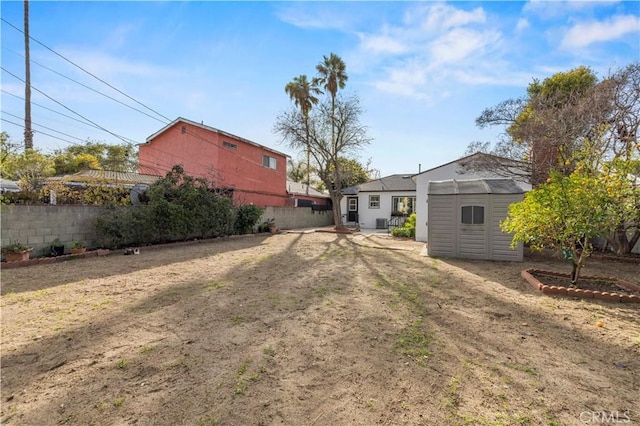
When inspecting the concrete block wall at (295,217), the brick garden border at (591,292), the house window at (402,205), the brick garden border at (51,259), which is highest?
the house window at (402,205)

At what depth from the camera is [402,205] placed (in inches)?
837

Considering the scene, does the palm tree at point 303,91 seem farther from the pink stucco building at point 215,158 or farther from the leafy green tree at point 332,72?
the pink stucco building at point 215,158

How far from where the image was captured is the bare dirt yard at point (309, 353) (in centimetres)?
222

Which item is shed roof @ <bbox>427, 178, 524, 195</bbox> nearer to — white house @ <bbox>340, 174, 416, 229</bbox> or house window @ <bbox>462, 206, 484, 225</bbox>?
house window @ <bbox>462, 206, 484, 225</bbox>

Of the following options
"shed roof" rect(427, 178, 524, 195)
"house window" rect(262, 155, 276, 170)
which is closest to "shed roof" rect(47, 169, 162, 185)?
"house window" rect(262, 155, 276, 170)

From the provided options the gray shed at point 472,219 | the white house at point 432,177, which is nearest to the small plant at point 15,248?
the gray shed at point 472,219

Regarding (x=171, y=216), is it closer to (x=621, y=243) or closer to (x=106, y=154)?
(x=621, y=243)

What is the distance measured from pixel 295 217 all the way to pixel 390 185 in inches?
300

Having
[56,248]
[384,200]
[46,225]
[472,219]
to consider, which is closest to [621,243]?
[472,219]

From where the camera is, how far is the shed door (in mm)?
24500

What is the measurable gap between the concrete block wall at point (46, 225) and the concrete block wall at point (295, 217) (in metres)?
8.64

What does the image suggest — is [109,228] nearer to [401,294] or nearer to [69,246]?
[69,246]

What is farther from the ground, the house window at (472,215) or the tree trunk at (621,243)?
the house window at (472,215)

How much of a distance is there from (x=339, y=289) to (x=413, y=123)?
11013mm
